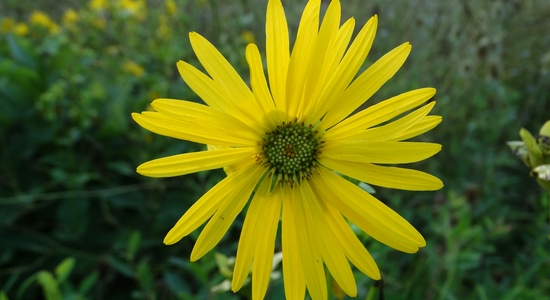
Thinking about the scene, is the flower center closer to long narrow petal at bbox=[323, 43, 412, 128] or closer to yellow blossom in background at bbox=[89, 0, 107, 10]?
long narrow petal at bbox=[323, 43, 412, 128]

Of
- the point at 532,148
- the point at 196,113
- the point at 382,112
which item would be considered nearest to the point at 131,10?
the point at 196,113

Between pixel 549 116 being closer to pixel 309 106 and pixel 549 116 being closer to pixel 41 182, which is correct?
pixel 309 106

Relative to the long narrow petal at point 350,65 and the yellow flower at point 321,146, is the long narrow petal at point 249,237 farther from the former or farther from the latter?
the long narrow petal at point 350,65

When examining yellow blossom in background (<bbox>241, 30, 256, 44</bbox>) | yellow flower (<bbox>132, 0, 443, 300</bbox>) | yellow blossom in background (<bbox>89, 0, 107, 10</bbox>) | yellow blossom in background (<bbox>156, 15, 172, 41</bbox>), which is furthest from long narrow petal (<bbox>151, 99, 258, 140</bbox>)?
yellow blossom in background (<bbox>89, 0, 107, 10</bbox>)

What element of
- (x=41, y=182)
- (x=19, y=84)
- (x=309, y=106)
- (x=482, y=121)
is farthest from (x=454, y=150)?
(x=19, y=84)

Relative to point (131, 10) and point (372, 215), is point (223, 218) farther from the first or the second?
point (131, 10)

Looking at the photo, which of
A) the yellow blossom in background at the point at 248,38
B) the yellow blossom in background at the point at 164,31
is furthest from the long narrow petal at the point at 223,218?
the yellow blossom in background at the point at 164,31
